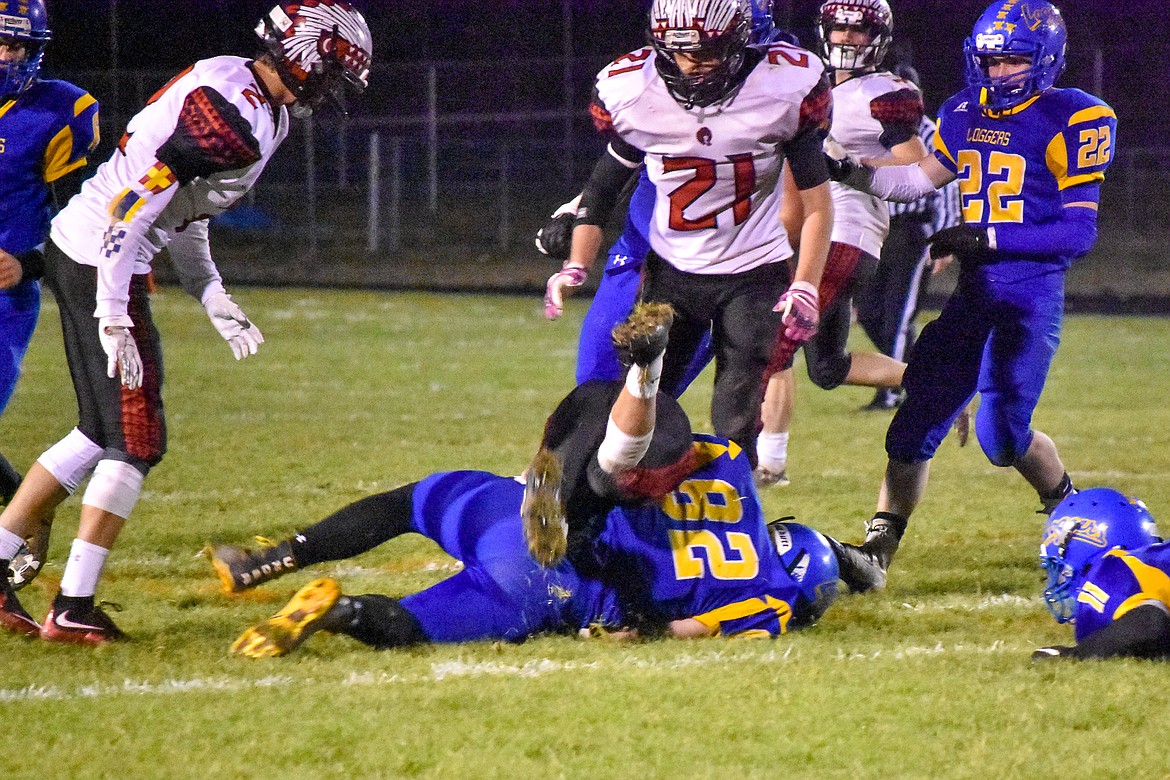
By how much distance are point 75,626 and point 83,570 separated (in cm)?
14

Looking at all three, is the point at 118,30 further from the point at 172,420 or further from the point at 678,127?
the point at 678,127

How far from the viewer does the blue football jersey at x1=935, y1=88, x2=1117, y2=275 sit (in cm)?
466

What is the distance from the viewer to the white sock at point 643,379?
3609 mm

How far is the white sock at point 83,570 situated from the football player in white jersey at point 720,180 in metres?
1.44

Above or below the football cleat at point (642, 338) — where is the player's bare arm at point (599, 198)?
above

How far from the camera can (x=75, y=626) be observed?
3.75m

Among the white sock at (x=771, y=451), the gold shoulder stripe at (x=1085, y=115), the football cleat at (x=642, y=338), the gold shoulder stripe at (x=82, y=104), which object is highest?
the gold shoulder stripe at (x=1085, y=115)

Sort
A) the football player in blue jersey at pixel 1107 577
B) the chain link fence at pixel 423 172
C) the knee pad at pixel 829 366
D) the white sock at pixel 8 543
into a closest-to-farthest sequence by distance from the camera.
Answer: the football player in blue jersey at pixel 1107 577, the white sock at pixel 8 543, the knee pad at pixel 829 366, the chain link fence at pixel 423 172

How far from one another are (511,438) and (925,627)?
3532 mm

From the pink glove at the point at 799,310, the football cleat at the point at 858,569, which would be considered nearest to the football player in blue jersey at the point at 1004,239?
the football cleat at the point at 858,569

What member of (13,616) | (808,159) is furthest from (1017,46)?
(13,616)

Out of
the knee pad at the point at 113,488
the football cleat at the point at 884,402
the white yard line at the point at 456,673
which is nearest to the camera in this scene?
the white yard line at the point at 456,673

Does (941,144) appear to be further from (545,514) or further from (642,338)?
(545,514)

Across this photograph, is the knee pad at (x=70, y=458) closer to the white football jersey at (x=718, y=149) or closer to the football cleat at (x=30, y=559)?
the football cleat at (x=30, y=559)
